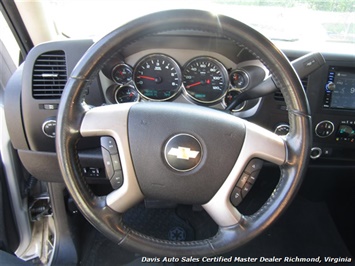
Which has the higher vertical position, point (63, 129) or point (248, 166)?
point (63, 129)

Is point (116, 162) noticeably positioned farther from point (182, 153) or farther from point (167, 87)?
point (167, 87)

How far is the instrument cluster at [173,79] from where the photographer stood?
1.38m

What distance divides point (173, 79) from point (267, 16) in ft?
1.66

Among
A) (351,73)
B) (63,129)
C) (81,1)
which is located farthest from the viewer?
(81,1)

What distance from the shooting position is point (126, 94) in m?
1.43

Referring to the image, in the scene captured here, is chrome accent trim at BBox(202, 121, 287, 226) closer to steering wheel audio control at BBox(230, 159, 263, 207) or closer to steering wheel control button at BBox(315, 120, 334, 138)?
steering wheel audio control at BBox(230, 159, 263, 207)

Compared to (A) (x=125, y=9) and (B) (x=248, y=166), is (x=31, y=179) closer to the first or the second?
(A) (x=125, y=9)

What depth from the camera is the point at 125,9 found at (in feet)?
4.80

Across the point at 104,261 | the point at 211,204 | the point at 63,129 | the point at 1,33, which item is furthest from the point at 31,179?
the point at 211,204

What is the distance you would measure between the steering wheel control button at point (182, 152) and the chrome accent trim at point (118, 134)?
0.11m

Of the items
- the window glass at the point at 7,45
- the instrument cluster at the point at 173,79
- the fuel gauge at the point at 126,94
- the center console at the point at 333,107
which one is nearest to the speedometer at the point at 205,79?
the instrument cluster at the point at 173,79

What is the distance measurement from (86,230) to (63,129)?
3.90ft

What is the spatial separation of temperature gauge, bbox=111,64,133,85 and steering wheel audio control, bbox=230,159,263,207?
2.15 feet

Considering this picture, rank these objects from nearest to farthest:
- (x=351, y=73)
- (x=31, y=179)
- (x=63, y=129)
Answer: (x=63, y=129) < (x=351, y=73) < (x=31, y=179)
